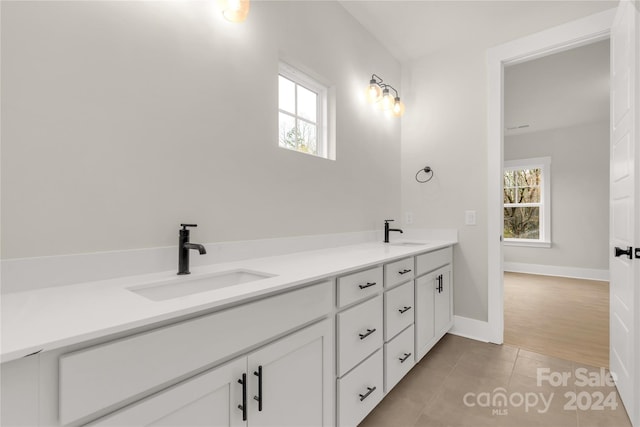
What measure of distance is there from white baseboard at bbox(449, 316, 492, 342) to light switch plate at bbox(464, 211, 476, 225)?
0.84m

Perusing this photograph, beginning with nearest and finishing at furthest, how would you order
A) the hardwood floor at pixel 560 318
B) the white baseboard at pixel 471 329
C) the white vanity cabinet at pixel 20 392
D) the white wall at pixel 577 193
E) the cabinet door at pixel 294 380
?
the white vanity cabinet at pixel 20 392 → the cabinet door at pixel 294 380 → the hardwood floor at pixel 560 318 → the white baseboard at pixel 471 329 → the white wall at pixel 577 193

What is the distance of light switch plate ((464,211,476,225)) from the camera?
8.80 ft

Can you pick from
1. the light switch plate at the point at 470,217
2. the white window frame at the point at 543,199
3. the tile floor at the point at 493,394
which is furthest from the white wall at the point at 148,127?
the white window frame at the point at 543,199

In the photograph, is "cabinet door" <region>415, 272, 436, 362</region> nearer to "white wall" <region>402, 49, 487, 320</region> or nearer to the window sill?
"white wall" <region>402, 49, 487, 320</region>

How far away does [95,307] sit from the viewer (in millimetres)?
801

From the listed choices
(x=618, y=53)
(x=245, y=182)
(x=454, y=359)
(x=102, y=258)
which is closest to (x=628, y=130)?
(x=618, y=53)

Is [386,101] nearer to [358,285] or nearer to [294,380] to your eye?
[358,285]

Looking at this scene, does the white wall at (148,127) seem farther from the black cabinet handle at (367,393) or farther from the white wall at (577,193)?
the white wall at (577,193)

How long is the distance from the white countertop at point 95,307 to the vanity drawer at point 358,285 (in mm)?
94

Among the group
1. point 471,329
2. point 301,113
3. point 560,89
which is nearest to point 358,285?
point 301,113

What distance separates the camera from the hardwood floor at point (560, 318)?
7.92 ft

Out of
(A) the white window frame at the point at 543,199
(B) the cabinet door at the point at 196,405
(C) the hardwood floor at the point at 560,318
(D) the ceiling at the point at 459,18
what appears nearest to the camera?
(B) the cabinet door at the point at 196,405

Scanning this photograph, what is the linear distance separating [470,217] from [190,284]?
7.80 feet

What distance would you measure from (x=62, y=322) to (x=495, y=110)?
2.99 metres
